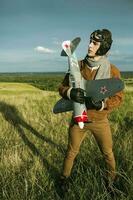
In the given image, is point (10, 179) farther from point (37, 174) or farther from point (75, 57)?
point (75, 57)

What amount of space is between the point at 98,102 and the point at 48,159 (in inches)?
76.8

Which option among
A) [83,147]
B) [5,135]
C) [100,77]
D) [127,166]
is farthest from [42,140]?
[100,77]

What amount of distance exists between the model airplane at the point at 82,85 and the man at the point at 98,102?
0.08 m

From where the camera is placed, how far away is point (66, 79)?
16.0ft

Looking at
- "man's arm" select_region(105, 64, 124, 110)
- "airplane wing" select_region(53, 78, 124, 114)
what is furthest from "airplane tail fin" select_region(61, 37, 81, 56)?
"man's arm" select_region(105, 64, 124, 110)

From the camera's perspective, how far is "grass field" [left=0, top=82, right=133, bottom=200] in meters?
4.61

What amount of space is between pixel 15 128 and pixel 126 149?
140 inches

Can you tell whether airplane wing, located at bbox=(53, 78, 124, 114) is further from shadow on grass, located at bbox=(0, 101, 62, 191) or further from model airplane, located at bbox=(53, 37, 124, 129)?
shadow on grass, located at bbox=(0, 101, 62, 191)

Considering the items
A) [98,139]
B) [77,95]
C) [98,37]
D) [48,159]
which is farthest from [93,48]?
[48,159]

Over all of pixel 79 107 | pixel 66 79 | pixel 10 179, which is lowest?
pixel 10 179

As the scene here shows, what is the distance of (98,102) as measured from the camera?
15.4ft

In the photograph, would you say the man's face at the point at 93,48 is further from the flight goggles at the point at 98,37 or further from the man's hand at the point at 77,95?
the man's hand at the point at 77,95

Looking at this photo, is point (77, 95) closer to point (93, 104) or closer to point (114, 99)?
point (93, 104)

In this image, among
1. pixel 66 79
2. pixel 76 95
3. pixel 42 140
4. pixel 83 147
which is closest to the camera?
pixel 76 95
